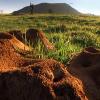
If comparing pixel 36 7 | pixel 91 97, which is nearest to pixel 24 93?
pixel 91 97

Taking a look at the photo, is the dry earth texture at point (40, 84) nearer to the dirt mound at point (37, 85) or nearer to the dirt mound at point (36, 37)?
the dirt mound at point (37, 85)

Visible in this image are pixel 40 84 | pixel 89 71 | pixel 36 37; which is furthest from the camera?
pixel 36 37

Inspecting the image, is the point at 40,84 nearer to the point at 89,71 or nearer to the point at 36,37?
the point at 89,71

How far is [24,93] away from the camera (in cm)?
424

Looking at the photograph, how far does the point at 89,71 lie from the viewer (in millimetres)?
5312

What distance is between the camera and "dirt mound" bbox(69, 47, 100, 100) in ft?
16.4

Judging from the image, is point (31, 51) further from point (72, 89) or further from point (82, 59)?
point (72, 89)

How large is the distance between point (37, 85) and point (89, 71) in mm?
1274

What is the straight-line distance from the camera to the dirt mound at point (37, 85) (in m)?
4.18

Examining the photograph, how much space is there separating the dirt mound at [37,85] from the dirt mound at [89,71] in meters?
0.53

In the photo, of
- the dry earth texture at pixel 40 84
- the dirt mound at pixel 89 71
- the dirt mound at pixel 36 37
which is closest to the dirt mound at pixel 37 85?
the dry earth texture at pixel 40 84

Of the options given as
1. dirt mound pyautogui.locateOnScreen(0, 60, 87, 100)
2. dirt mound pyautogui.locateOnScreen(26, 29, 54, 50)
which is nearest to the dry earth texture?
dirt mound pyautogui.locateOnScreen(0, 60, 87, 100)

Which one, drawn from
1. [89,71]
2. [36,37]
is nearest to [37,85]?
[89,71]

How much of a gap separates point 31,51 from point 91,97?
2596 mm
